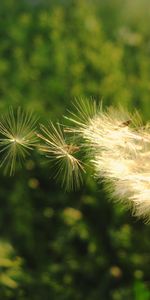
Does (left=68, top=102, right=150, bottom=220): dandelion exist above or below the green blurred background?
below

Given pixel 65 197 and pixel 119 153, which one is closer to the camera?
pixel 119 153

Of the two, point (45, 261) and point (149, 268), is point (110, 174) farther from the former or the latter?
point (45, 261)

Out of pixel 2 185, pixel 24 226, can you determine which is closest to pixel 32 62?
pixel 2 185

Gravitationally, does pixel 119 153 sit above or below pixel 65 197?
below

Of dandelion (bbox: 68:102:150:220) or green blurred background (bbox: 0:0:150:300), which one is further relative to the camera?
green blurred background (bbox: 0:0:150:300)

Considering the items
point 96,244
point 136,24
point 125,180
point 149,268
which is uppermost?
point 136,24
